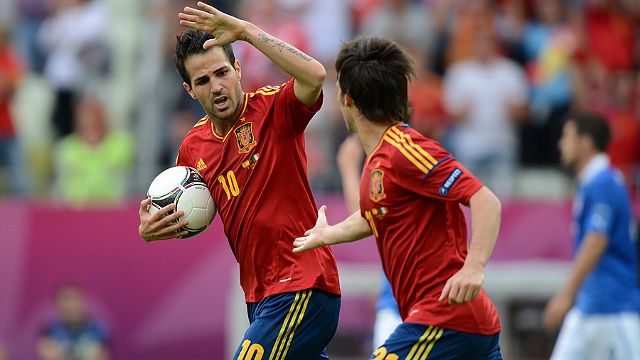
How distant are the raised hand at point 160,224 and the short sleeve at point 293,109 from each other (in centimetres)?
79

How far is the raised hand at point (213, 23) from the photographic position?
5.95m

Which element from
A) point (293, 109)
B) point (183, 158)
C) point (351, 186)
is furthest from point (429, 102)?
point (293, 109)

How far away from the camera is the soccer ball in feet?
21.5

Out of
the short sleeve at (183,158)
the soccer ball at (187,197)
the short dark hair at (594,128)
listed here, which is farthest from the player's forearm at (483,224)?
the short dark hair at (594,128)

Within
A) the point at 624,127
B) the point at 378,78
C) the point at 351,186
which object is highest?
the point at 378,78

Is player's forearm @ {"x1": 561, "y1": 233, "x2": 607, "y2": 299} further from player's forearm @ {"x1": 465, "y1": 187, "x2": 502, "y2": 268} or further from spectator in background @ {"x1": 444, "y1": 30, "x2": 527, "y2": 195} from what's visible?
spectator in background @ {"x1": 444, "y1": 30, "x2": 527, "y2": 195}

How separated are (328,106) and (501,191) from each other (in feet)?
7.22

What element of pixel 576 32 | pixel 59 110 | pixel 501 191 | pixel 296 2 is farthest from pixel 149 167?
pixel 576 32

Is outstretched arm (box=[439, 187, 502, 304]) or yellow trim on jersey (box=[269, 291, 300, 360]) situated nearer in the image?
outstretched arm (box=[439, 187, 502, 304])

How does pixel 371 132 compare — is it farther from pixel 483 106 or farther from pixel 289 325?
pixel 483 106

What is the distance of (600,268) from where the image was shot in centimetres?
944

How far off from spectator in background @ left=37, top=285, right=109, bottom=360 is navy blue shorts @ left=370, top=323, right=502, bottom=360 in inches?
294

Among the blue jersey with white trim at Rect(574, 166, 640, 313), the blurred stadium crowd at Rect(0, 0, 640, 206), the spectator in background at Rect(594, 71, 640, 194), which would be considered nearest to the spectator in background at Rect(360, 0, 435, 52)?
the blurred stadium crowd at Rect(0, 0, 640, 206)

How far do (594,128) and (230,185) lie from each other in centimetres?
404
